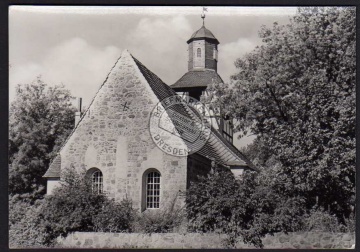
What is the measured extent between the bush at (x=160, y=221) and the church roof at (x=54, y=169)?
3.29 metres

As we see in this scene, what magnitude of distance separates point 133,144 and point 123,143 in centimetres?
35

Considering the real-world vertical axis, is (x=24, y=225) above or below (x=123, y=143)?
below

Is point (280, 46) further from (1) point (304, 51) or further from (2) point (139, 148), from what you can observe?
(2) point (139, 148)

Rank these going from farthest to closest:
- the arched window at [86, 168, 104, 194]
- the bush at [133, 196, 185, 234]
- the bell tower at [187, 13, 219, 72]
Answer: the arched window at [86, 168, 104, 194] → the bell tower at [187, 13, 219, 72] → the bush at [133, 196, 185, 234]

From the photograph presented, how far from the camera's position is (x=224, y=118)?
24516 mm

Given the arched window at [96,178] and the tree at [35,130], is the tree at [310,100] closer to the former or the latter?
the arched window at [96,178]

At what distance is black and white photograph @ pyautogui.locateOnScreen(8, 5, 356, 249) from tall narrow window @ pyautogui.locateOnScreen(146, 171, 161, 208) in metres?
0.03

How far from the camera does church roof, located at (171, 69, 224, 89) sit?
23.9 metres

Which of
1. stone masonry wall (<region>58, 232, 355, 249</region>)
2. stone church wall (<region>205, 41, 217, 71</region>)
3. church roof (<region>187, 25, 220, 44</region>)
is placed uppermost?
church roof (<region>187, 25, 220, 44</region>)

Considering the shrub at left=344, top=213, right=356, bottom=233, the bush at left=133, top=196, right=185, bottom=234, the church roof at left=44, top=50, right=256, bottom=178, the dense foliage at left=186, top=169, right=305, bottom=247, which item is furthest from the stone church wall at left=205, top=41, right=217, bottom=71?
the shrub at left=344, top=213, right=356, bottom=233

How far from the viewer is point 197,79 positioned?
2430cm

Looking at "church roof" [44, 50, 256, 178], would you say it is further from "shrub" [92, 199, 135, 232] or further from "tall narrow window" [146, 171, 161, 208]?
"shrub" [92, 199, 135, 232]

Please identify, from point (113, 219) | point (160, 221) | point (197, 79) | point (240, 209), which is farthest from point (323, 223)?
point (197, 79)

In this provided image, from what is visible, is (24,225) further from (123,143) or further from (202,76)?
(202,76)
